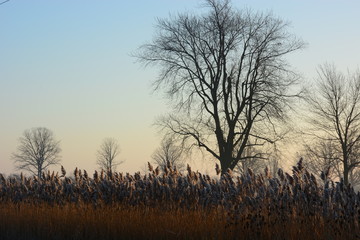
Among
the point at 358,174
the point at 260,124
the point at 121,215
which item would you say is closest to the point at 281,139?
the point at 260,124

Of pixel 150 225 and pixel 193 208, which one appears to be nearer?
pixel 150 225

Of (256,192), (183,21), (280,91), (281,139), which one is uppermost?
(183,21)

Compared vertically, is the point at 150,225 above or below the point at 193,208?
below

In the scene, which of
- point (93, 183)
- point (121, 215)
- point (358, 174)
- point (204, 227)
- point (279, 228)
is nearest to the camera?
point (279, 228)

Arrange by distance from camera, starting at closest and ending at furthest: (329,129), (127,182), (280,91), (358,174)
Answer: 1. (127,182)
2. (280,91)
3. (329,129)
4. (358,174)

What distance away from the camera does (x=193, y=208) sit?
390 inches

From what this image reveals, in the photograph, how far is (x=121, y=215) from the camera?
30.1ft

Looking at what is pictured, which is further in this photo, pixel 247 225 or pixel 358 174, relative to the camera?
pixel 358 174

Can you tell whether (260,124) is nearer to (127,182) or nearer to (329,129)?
(329,129)

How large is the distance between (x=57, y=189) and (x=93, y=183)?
120 centimetres

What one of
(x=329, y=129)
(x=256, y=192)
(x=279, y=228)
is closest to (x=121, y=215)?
(x=256, y=192)

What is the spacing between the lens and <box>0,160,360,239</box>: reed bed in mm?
7094

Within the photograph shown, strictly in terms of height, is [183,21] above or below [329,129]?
above

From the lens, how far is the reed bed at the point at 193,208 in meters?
7.09
